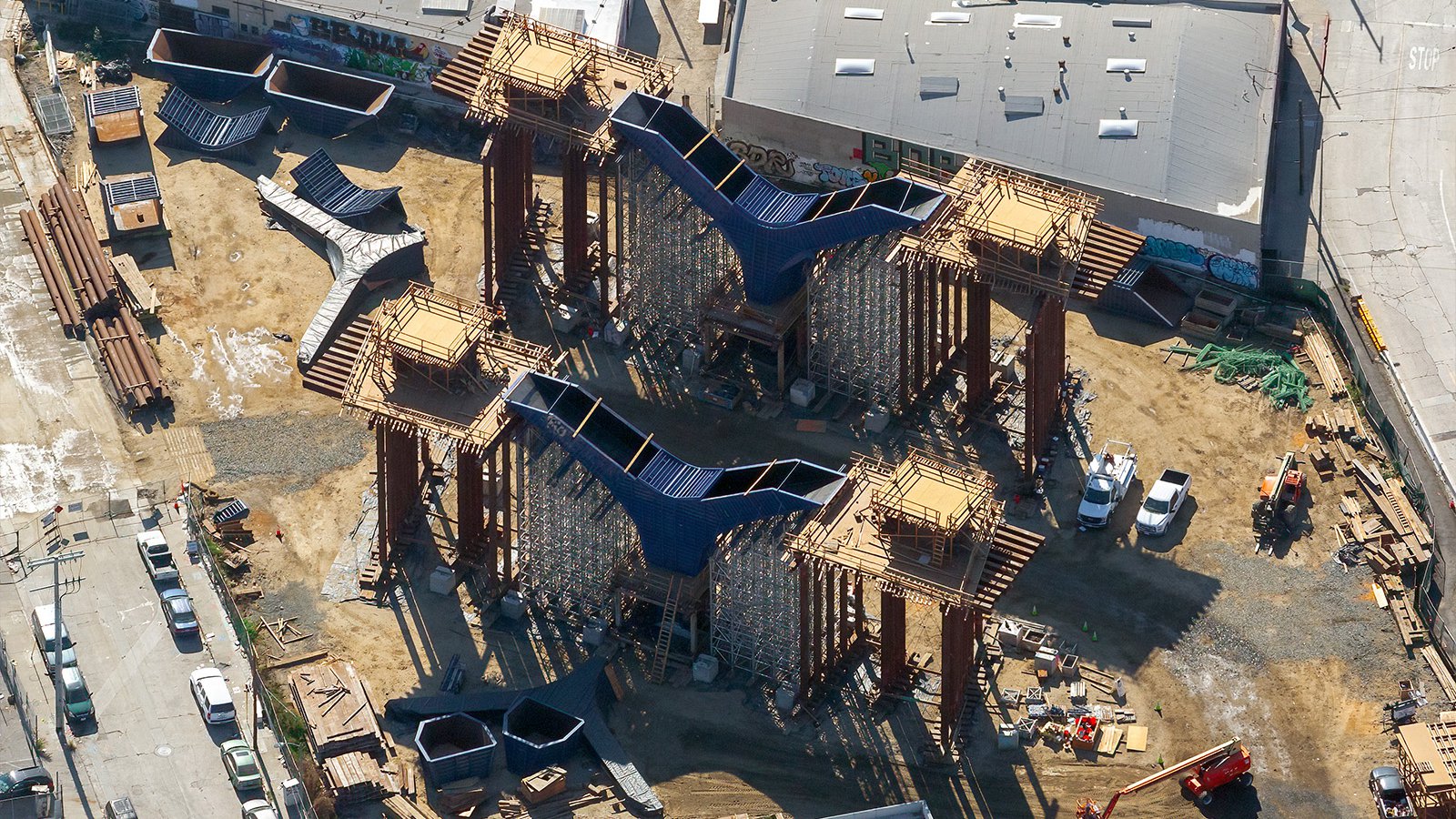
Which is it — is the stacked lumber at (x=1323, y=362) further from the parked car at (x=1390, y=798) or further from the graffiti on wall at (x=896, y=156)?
the parked car at (x=1390, y=798)

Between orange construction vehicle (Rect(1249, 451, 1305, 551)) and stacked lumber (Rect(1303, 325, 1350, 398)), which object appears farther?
stacked lumber (Rect(1303, 325, 1350, 398))

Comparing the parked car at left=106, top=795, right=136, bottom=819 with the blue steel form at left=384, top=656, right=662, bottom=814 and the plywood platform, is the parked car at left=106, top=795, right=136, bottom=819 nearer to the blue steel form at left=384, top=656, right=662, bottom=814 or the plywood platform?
the blue steel form at left=384, top=656, right=662, bottom=814

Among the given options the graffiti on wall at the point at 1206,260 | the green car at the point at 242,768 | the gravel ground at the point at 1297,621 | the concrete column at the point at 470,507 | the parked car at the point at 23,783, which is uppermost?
the graffiti on wall at the point at 1206,260

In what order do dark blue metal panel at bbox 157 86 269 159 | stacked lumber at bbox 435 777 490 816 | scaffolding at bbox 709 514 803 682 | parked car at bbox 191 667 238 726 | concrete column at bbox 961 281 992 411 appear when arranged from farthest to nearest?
dark blue metal panel at bbox 157 86 269 159
concrete column at bbox 961 281 992 411
parked car at bbox 191 667 238 726
scaffolding at bbox 709 514 803 682
stacked lumber at bbox 435 777 490 816

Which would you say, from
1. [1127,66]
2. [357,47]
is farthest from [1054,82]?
[357,47]

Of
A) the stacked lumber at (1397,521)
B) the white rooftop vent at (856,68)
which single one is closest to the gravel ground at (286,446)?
the white rooftop vent at (856,68)

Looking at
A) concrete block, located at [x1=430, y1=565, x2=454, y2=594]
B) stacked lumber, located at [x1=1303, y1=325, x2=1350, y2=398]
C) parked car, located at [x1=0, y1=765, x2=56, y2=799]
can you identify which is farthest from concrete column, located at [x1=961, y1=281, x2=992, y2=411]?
parked car, located at [x1=0, y1=765, x2=56, y2=799]

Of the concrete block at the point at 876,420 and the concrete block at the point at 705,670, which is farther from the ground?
the concrete block at the point at 876,420
